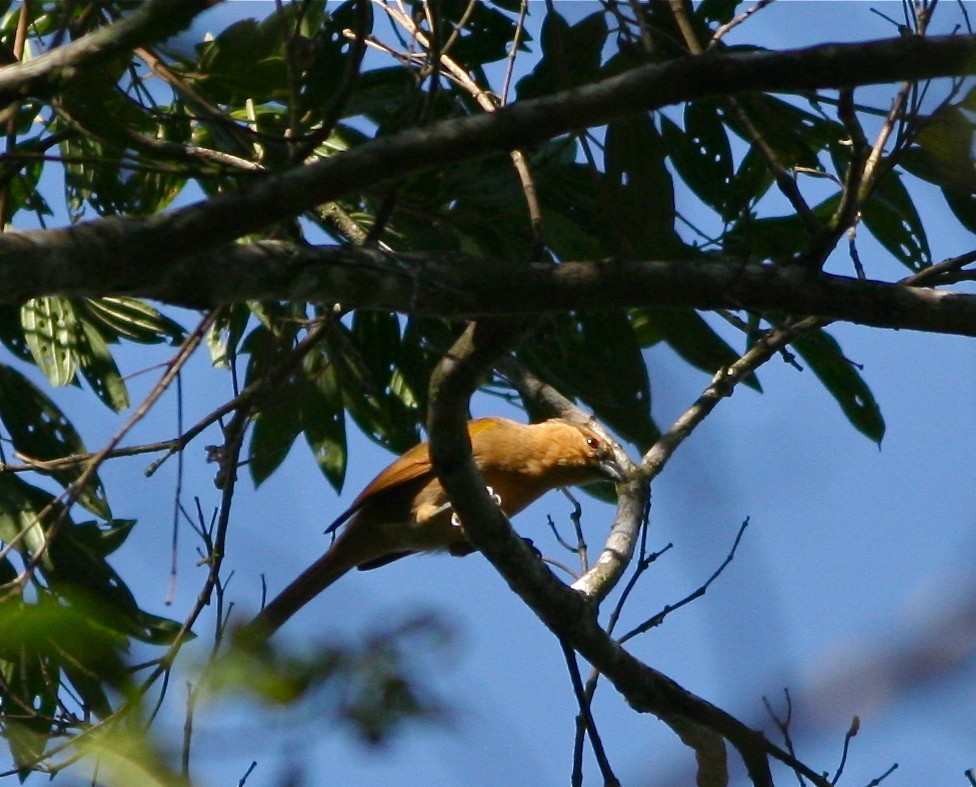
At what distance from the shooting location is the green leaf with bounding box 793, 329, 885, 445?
438 cm

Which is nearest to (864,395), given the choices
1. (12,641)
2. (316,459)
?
(316,459)

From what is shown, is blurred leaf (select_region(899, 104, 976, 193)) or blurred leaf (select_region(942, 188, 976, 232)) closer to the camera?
blurred leaf (select_region(899, 104, 976, 193))

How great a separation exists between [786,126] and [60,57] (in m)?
2.35

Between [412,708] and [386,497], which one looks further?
[386,497]

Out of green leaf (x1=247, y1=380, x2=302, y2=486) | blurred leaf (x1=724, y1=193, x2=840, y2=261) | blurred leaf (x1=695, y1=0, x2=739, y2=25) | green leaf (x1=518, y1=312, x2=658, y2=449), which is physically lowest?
green leaf (x1=518, y1=312, x2=658, y2=449)

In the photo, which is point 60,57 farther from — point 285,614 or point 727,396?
point 285,614

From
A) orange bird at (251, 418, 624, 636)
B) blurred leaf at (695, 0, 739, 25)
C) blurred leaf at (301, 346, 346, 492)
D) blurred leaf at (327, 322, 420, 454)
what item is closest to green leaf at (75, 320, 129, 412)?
blurred leaf at (301, 346, 346, 492)

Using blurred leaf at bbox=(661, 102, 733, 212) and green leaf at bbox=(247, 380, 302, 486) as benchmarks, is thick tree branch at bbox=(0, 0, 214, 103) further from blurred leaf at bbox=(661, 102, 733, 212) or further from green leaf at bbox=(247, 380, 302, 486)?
green leaf at bbox=(247, 380, 302, 486)

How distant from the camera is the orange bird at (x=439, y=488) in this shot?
19.0 feet

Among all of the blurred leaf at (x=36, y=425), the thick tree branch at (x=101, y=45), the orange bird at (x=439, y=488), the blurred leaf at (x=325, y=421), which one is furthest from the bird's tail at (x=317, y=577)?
the thick tree branch at (x=101, y=45)

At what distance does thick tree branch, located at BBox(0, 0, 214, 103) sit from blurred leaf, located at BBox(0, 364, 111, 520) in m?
2.10

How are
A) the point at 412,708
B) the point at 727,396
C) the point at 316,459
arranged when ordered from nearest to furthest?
the point at 412,708, the point at 727,396, the point at 316,459

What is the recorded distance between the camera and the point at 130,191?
4719mm

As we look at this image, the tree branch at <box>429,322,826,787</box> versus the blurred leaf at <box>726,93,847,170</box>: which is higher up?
the blurred leaf at <box>726,93,847,170</box>
